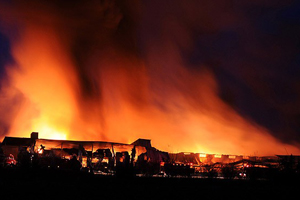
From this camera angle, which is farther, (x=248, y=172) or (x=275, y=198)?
(x=248, y=172)

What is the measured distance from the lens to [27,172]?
22.1m

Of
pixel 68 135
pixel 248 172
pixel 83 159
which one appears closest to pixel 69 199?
pixel 83 159

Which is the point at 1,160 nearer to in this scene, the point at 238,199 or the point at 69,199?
the point at 69,199

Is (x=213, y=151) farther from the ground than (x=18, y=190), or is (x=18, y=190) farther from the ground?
(x=213, y=151)

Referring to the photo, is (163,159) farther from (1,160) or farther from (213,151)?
(213,151)

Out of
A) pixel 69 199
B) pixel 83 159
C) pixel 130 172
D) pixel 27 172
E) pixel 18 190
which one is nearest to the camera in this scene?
pixel 69 199

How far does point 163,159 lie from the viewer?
127ft

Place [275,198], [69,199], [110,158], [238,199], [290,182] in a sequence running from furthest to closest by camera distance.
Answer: [110,158] < [290,182] < [275,198] < [238,199] < [69,199]

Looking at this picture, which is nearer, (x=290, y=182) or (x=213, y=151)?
(x=290, y=182)

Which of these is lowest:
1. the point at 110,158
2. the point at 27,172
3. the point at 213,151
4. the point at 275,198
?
the point at 275,198

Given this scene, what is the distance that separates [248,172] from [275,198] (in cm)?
2075

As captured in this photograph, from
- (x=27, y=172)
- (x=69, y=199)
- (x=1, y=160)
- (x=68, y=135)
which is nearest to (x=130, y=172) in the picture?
(x=27, y=172)

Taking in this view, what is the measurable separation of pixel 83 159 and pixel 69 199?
957 inches

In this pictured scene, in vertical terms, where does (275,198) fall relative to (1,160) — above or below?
below
